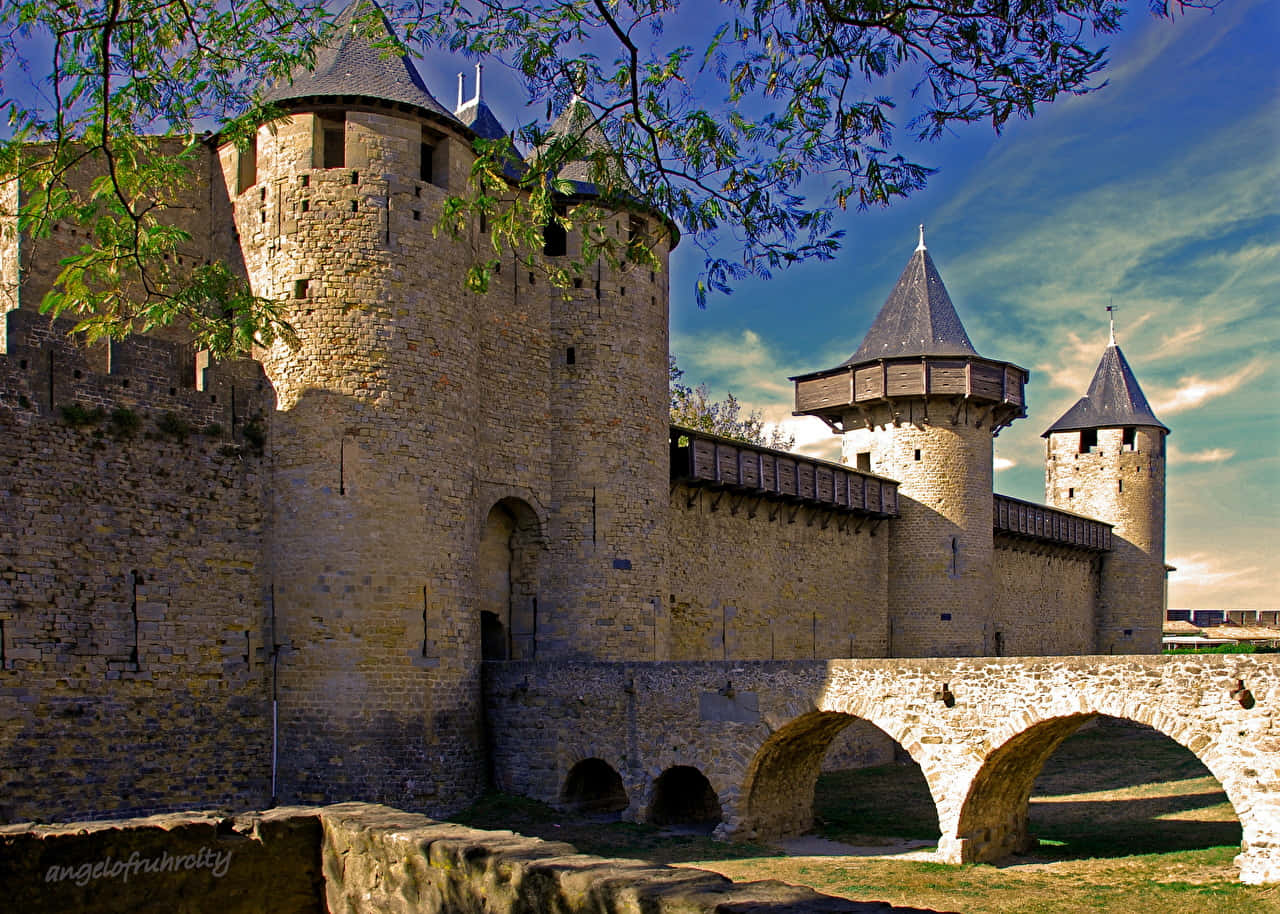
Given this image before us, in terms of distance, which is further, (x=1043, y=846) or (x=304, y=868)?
(x=1043, y=846)

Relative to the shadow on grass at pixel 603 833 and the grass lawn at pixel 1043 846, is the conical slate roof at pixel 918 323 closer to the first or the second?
the grass lawn at pixel 1043 846

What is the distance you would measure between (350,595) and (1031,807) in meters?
11.0

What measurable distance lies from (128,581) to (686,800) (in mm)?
8310

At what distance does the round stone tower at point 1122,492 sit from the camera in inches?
1454

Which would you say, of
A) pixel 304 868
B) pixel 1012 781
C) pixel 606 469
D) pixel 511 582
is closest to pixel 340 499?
pixel 511 582

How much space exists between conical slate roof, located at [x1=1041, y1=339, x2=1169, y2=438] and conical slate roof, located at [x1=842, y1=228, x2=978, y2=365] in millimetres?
10621

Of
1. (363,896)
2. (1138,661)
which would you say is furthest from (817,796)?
(363,896)

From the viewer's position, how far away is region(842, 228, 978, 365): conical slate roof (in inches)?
1102

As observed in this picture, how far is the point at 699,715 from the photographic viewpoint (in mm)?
16438

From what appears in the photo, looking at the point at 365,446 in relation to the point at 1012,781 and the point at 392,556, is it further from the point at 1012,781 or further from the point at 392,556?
the point at 1012,781

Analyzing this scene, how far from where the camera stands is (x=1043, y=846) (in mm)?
Result: 16078

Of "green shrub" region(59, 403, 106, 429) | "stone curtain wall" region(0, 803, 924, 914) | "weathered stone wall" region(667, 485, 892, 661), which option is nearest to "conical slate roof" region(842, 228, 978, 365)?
"weathered stone wall" region(667, 485, 892, 661)

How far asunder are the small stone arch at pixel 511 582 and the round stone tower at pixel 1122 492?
23.4 m

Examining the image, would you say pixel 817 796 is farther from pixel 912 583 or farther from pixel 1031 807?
pixel 912 583
